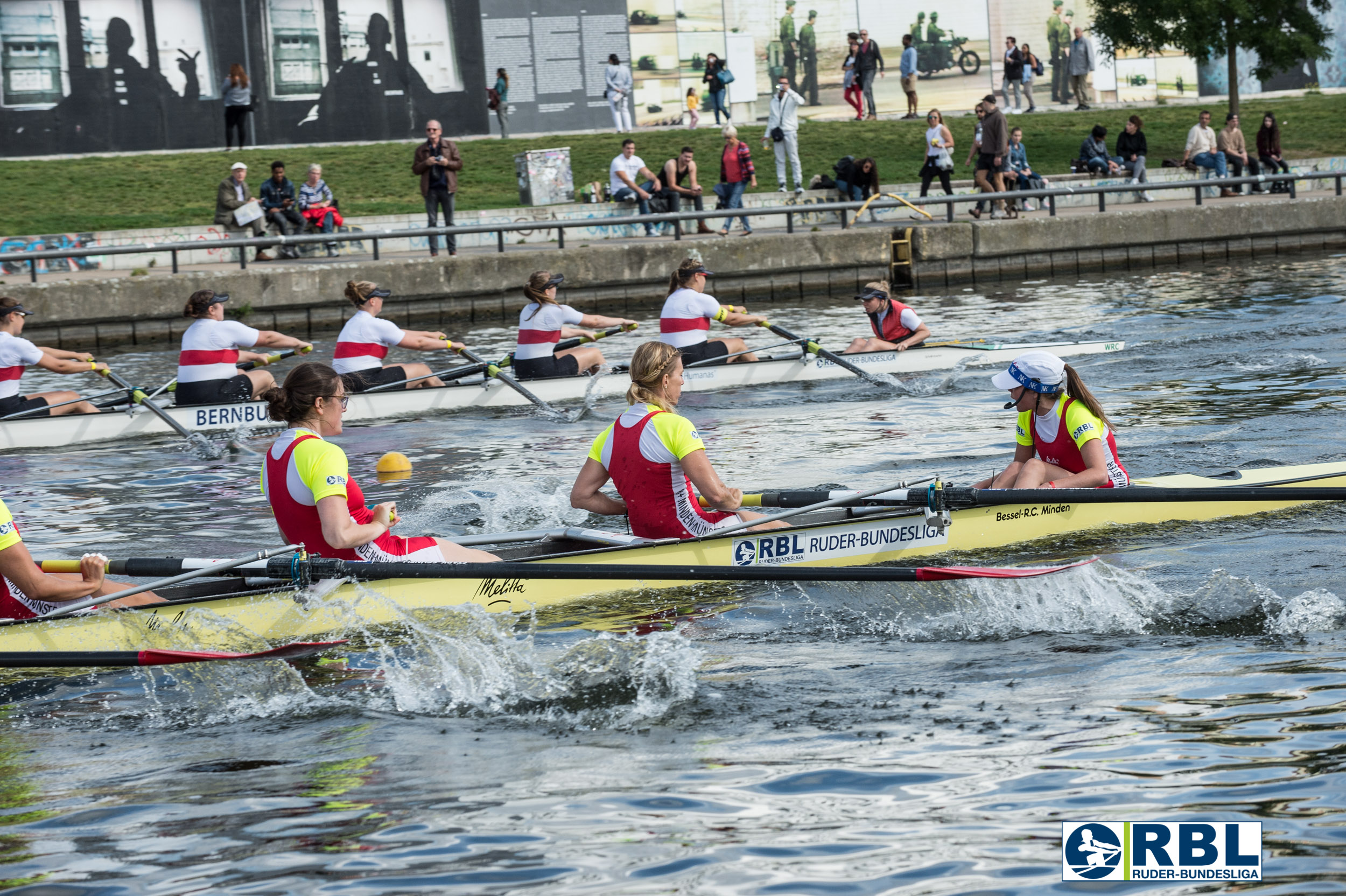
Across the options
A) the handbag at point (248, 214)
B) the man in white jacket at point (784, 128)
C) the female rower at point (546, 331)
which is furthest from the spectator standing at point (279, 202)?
the female rower at point (546, 331)

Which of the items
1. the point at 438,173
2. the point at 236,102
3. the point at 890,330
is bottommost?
the point at 890,330

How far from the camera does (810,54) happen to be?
131ft

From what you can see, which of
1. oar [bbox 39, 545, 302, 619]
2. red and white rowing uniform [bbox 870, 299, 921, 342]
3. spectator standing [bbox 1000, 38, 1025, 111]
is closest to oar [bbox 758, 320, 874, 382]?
red and white rowing uniform [bbox 870, 299, 921, 342]

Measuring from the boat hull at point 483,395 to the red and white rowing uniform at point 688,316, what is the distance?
0.36 m

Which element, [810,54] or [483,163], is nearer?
[483,163]

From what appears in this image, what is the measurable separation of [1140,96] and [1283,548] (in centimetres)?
Result: 3510

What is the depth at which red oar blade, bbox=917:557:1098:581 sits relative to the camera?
7.66m

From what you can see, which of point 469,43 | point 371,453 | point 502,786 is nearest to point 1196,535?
point 502,786

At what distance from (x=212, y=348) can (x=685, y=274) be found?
478 cm

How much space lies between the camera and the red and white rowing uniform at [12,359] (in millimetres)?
14266

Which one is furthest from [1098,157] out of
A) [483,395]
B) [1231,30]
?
[483,395]

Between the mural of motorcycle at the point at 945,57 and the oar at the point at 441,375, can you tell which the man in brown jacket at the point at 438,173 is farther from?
the mural of motorcycle at the point at 945,57

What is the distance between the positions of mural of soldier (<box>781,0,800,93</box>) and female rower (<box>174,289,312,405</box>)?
26.6 metres

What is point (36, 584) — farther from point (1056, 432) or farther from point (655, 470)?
point (1056, 432)
